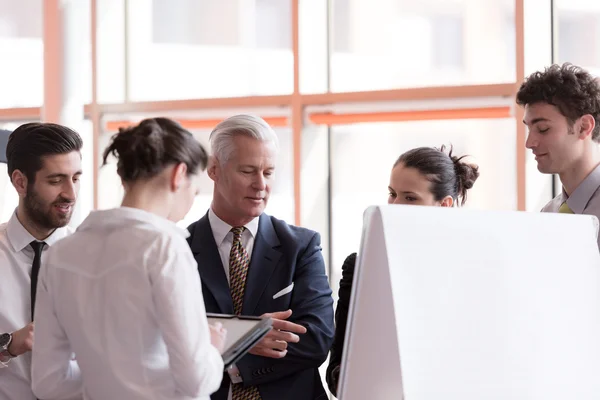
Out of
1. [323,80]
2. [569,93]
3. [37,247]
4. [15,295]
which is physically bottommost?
[15,295]

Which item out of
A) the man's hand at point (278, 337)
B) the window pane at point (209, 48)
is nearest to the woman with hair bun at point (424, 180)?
the man's hand at point (278, 337)

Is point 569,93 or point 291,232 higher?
point 569,93

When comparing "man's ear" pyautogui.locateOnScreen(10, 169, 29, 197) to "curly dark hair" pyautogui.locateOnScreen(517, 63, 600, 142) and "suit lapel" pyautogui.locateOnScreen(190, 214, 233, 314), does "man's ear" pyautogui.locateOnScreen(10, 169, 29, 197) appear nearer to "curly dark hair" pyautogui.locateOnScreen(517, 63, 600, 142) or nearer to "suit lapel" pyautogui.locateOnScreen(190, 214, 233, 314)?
→ "suit lapel" pyautogui.locateOnScreen(190, 214, 233, 314)

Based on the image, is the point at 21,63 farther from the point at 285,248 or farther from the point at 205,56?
the point at 285,248

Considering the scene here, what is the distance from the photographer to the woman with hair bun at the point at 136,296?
5.73ft

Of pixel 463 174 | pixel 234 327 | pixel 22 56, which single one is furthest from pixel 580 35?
pixel 22 56

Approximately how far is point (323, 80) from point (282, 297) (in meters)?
2.75

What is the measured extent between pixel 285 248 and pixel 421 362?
696 mm

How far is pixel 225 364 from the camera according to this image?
1850mm

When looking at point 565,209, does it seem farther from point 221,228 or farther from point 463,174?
point 221,228

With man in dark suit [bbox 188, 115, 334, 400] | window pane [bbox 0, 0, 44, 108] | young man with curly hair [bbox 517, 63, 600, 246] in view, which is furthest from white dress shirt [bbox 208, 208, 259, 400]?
window pane [bbox 0, 0, 44, 108]

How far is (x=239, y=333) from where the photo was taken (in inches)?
76.4

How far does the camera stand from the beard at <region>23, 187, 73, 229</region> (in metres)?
2.29

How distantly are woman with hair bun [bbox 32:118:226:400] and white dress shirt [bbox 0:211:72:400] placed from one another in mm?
368
